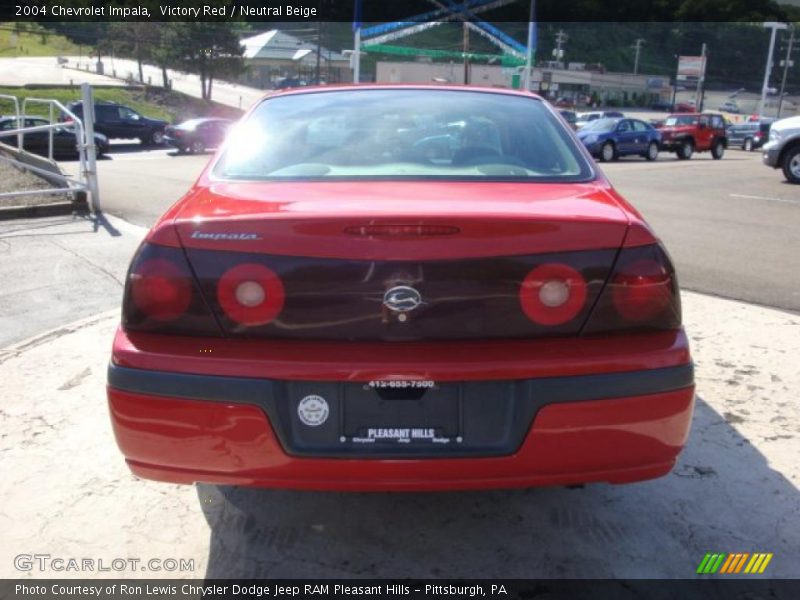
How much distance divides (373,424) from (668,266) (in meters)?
1.03

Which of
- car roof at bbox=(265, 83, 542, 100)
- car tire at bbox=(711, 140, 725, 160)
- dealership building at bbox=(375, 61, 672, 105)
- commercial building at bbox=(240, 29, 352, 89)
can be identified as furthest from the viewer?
commercial building at bbox=(240, 29, 352, 89)

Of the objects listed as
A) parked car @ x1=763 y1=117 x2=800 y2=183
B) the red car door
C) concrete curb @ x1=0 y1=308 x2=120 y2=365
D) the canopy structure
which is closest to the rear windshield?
the red car door

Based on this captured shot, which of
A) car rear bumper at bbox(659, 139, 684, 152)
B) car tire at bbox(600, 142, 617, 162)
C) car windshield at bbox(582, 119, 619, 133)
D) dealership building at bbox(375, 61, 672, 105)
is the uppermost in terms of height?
dealership building at bbox(375, 61, 672, 105)

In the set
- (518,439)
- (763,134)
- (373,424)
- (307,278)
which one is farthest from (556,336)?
(763,134)

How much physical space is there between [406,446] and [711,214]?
9903mm

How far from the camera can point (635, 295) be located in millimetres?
2262

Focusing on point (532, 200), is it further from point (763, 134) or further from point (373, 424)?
point (763, 134)

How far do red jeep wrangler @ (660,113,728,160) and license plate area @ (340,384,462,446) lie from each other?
27.7 metres

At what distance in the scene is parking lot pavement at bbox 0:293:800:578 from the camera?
2568mm

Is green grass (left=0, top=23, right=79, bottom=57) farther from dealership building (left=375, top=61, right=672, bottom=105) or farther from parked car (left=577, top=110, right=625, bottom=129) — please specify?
parked car (left=577, top=110, right=625, bottom=129)

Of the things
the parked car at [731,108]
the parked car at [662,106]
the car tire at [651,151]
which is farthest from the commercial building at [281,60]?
the car tire at [651,151]

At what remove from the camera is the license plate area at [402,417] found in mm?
2184

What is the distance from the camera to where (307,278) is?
2178 mm

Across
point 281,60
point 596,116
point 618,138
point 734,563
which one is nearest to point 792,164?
point 618,138
